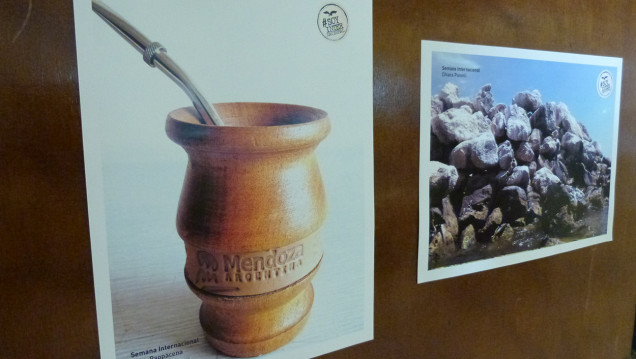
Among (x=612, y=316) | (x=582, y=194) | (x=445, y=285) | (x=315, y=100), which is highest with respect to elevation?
(x=315, y=100)

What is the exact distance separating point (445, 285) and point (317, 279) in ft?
0.67

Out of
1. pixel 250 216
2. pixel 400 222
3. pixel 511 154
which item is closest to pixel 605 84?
pixel 511 154

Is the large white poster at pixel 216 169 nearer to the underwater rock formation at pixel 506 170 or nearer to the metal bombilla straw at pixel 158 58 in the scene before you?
the metal bombilla straw at pixel 158 58

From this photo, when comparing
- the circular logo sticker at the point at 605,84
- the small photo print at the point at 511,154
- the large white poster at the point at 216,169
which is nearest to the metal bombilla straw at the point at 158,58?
the large white poster at the point at 216,169

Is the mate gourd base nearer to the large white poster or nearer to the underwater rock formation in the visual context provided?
the large white poster

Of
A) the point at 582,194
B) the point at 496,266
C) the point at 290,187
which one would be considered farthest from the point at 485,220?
the point at 290,187

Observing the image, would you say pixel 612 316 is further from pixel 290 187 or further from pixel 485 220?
pixel 290 187

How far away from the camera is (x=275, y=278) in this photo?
0.39 m

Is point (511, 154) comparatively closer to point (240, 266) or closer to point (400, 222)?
point (400, 222)

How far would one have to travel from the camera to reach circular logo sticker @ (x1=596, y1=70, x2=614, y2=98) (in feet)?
2.00

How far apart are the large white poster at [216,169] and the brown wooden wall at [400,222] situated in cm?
2

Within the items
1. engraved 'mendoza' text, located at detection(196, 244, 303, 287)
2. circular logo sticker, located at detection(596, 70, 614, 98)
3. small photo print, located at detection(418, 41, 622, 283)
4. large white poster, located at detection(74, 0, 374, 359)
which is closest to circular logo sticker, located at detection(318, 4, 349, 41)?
large white poster, located at detection(74, 0, 374, 359)

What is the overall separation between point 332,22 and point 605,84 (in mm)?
485

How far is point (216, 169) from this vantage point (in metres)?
0.36
